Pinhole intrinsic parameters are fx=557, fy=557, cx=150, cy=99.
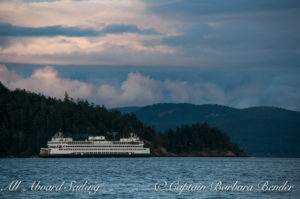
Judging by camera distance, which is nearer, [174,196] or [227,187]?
[174,196]

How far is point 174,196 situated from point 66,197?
45.6 feet

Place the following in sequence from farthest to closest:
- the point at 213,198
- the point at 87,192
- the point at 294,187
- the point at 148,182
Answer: the point at 148,182 < the point at 294,187 < the point at 87,192 < the point at 213,198

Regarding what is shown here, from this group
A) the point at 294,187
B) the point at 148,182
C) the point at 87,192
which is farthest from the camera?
the point at 148,182

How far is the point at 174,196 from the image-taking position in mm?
72438

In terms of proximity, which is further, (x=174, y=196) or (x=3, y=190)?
(x=3, y=190)

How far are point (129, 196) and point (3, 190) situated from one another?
19.0 m

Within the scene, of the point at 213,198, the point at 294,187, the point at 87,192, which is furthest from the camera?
the point at 294,187

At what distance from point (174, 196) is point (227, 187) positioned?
14199 mm

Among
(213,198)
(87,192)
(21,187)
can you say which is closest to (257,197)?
(213,198)

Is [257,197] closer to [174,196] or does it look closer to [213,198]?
[213,198]

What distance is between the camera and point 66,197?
232 feet

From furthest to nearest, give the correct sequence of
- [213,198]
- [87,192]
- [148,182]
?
[148,182] < [87,192] < [213,198]

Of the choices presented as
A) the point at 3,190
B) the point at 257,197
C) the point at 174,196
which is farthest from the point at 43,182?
the point at 257,197

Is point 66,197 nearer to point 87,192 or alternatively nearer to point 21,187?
point 87,192
